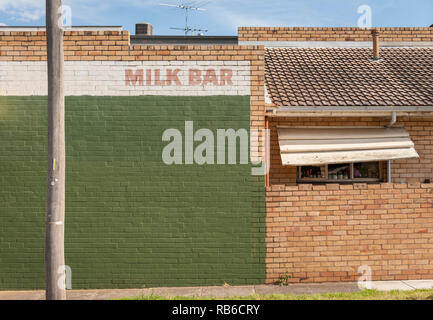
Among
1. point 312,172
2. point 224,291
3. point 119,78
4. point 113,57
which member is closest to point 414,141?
point 312,172

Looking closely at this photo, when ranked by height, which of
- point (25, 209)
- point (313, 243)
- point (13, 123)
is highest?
point (13, 123)

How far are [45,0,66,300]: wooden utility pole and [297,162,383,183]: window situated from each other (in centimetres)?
451

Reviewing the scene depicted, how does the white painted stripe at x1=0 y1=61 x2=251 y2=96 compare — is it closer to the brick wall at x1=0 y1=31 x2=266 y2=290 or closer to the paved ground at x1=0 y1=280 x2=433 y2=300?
the brick wall at x1=0 y1=31 x2=266 y2=290

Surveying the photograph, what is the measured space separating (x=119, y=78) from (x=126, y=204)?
82.8 inches

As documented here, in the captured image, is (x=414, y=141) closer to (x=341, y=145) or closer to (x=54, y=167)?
(x=341, y=145)

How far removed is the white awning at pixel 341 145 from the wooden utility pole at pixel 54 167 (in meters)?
3.66

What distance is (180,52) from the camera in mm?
6887

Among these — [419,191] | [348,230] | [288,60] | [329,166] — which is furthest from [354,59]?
[348,230]

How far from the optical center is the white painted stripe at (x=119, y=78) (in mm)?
6797

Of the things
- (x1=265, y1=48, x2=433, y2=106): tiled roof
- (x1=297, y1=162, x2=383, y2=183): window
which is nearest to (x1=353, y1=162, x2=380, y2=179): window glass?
(x1=297, y1=162, x2=383, y2=183): window

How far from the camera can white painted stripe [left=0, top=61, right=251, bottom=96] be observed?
268 inches

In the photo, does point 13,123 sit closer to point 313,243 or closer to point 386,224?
point 313,243

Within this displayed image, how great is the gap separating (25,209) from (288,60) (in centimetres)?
634

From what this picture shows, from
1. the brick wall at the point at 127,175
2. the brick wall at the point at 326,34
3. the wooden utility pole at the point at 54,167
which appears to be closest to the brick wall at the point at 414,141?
the brick wall at the point at 127,175
